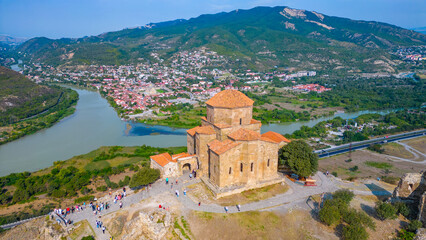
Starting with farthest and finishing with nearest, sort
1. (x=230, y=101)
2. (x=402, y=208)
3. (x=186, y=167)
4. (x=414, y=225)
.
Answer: (x=186, y=167), (x=230, y=101), (x=402, y=208), (x=414, y=225)

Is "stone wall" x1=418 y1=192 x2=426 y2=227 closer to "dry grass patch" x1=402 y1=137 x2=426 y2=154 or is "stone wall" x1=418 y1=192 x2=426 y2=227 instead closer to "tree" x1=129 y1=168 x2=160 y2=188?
"tree" x1=129 y1=168 x2=160 y2=188

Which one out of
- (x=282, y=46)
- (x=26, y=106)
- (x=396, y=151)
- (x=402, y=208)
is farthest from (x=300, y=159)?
(x=282, y=46)

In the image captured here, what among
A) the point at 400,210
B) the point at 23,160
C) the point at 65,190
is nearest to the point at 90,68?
the point at 23,160

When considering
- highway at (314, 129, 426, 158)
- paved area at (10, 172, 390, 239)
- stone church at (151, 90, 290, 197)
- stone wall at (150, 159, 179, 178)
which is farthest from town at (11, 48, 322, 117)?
highway at (314, 129, 426, 158)

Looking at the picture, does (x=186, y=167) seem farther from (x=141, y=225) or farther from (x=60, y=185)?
(x=60, y=185)

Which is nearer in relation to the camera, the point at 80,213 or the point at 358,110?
the point at 80,213

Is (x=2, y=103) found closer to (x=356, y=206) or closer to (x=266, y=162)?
(x=266, y=162)
